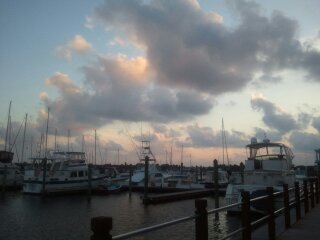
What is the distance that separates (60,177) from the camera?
51781mm

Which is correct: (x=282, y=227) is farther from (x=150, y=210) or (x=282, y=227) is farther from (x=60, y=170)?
(x=60, y=170)

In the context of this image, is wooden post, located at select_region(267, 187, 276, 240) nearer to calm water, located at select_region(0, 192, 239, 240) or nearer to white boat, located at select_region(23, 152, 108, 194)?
calm water, located at select_region(0, 192, 239, 240)

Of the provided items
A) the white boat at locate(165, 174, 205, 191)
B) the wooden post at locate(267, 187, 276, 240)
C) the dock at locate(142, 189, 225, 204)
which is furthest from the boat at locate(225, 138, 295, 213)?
the white boat at locate(165, 174, 205, 191)

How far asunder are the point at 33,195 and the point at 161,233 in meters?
32.3

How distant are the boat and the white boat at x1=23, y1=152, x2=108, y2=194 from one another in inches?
909

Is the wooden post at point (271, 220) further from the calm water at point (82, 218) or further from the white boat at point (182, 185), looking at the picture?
the white boat at point (182, 185)

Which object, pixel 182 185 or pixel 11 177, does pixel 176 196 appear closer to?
pixel 182 185

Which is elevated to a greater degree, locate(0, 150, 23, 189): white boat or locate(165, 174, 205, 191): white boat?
locate(0, 150, 23, 189): white boat

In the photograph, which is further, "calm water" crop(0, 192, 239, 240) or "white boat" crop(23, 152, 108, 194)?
"white boat" crop(23, 152, 108, 194)

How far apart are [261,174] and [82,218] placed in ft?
48.9

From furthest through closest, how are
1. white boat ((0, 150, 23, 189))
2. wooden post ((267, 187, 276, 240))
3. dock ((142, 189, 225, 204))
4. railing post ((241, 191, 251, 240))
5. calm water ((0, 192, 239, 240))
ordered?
1. white boat ((0, 150, 23, 189))
2. dock ((142, 189, 225, 204))
3. calm water ((0, 192, 239, 240))
4. wooden post ((267, 187, 276, 240))
5. railing post ((241, 191, 251, 240))

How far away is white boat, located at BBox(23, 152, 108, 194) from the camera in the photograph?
165 ft

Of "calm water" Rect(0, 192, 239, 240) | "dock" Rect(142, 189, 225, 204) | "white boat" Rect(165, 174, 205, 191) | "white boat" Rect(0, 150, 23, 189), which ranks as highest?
"white boat" Rect(0, 150, 23, 189)

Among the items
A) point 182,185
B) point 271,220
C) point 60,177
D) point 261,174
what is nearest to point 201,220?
point 271,220
